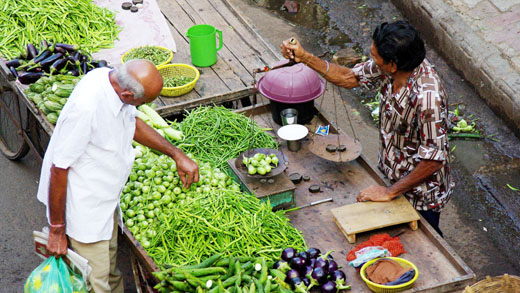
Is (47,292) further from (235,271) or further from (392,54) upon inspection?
(392,54)

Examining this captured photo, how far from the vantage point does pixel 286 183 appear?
3.53 meters

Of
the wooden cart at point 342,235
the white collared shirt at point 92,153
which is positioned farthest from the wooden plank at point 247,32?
the white collared shirt at point 92,153

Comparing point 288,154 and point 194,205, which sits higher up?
point 194,205

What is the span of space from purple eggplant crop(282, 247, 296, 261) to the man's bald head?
1.04 meters

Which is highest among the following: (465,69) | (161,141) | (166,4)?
(161,141)

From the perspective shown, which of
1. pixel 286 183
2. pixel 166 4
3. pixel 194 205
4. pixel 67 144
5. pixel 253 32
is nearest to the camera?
pixel 67 144

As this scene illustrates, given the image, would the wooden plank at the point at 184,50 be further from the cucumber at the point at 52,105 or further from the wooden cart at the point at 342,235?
the wooden cart at the point at 342,235

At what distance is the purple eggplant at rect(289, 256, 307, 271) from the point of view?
300cm

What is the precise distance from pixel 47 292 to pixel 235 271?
3.23ft

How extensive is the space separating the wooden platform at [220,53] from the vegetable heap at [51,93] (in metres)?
0.69

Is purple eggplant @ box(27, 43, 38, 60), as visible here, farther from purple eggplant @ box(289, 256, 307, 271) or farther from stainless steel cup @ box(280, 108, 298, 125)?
purple eggplant @ box(289, 256, 307, 271)

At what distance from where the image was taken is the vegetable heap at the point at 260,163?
3.52 m

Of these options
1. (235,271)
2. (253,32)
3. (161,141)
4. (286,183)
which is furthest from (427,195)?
(253,32)

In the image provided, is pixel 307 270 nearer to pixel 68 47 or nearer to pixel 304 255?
pixel 304 255
